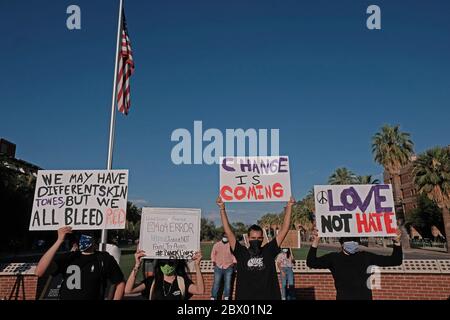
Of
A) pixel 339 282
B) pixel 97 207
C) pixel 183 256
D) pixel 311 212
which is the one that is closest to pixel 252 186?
pixel 183 256

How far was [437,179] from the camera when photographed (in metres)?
33.1

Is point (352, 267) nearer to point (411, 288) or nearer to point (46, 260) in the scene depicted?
point (46, 260)

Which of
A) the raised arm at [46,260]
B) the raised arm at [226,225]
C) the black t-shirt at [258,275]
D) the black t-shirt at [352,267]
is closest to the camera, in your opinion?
the raised arm at [46,260]

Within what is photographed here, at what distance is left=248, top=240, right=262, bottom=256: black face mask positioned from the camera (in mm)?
4607

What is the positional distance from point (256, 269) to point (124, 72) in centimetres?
824

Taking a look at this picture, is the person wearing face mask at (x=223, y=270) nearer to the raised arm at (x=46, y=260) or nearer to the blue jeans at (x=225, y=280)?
the blue jeans at (x=225, y=280)

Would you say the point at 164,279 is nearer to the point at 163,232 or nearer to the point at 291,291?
the point at 163,232

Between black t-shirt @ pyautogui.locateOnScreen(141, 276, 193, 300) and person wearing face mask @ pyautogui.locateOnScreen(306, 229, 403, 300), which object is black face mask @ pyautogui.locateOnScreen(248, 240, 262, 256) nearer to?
person wearing face mask @ pyautogui.locateOnScreen(306, 229, 403, 300)

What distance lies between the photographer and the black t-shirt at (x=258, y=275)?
14.1 feet

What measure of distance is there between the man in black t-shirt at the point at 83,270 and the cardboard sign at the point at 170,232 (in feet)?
5.02

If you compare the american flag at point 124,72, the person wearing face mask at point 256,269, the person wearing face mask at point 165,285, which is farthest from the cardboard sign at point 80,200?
the american flag at point 124,72

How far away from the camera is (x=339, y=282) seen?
467 cm

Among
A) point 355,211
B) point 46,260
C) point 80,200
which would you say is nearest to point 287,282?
point 355,211
